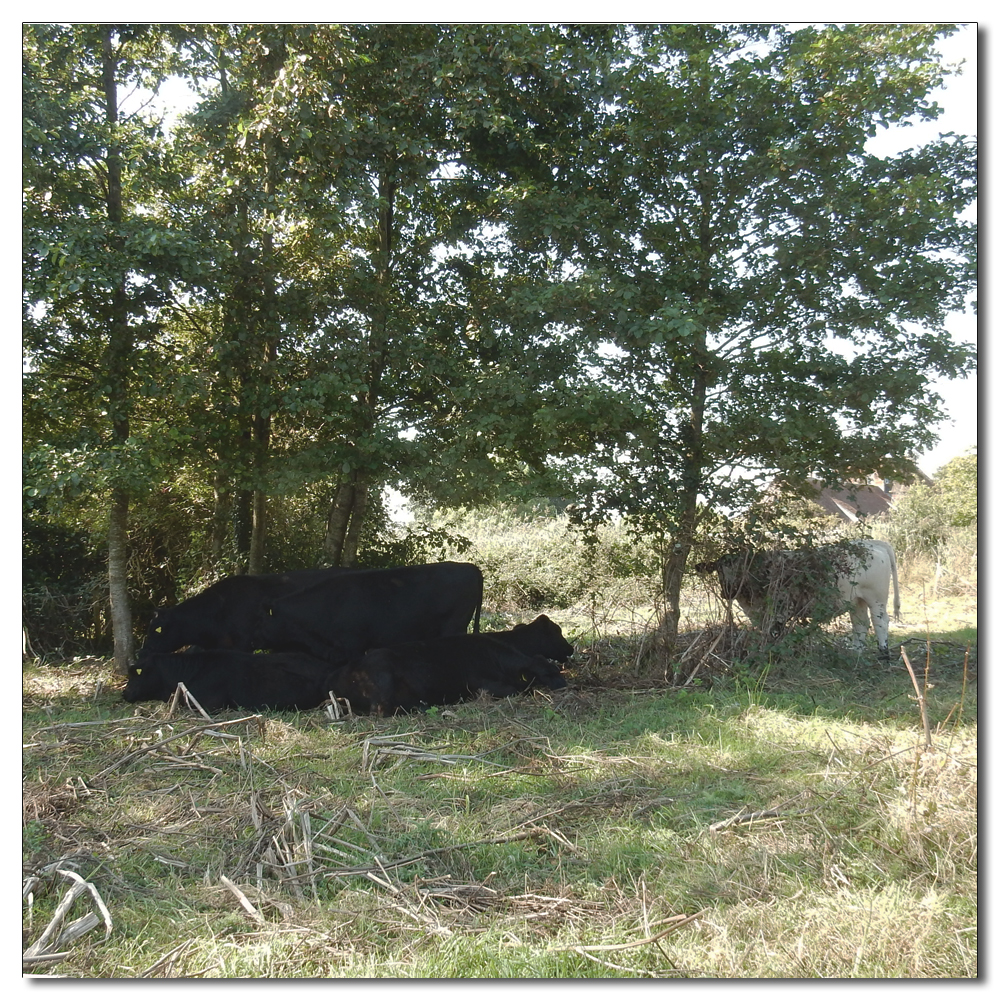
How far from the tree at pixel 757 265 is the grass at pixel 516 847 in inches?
118

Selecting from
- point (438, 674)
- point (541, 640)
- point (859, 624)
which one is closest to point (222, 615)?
point (438, 674)

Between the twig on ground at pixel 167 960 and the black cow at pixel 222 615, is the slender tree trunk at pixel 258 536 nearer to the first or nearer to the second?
the black cow at pixel 222 615

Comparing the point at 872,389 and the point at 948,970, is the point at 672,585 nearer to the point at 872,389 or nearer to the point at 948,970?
the point at 872,389

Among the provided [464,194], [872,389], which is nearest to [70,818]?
[464,194]

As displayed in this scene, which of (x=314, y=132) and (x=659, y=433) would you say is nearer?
(x=314, y=132)

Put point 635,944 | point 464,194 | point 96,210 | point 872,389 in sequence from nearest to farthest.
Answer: point 635,944
point 96,210
point 872,389
point 464,194

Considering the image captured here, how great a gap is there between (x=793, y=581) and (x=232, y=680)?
18.2 feet

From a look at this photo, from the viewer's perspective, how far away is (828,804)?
4.09 meters

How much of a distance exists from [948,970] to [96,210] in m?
8.10

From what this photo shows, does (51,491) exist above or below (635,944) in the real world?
above

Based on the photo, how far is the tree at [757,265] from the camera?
7543mm

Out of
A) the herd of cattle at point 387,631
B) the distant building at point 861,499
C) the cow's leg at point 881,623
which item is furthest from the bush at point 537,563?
the cow's leg at point 881,623

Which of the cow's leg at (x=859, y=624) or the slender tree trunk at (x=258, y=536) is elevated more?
the slender tree trunk at (x=258, y=536)

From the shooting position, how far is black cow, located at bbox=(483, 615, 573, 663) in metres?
8.48
